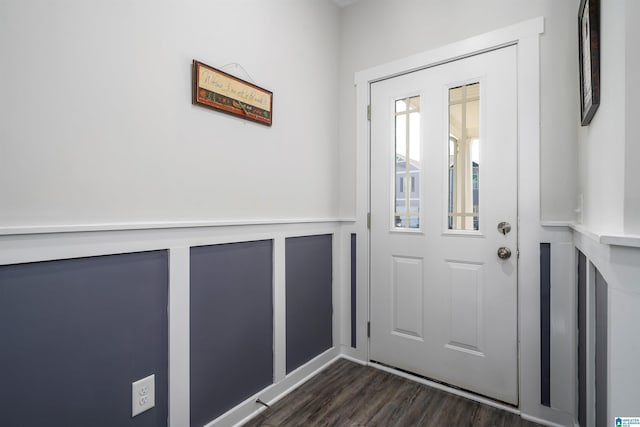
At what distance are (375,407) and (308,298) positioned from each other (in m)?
0.70

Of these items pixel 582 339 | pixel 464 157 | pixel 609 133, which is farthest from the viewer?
pixel 464 157

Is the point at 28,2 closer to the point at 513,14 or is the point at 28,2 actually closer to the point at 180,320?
the point at 180,320

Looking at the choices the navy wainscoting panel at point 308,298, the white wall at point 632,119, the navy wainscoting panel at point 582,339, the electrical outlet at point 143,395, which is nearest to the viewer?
the white wall at point 632,119

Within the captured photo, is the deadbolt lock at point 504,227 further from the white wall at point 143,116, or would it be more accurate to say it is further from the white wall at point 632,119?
the white wall at point 143,116

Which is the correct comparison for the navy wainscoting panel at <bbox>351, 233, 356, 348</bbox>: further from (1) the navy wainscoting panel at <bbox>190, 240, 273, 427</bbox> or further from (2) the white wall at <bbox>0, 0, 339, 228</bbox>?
(1) the navy wainscoting panel at <bbox>190, 240, 273, 427</bbox>

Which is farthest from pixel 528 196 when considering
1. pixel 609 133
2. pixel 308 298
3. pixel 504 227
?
pixel 308 298

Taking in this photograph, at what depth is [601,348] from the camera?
1094mm

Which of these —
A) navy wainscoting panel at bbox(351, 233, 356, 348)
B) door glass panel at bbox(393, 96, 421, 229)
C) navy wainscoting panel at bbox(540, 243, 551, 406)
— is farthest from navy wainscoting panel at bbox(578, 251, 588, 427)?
navy wainscoting panel at bbox(351, 233, 356, 348)

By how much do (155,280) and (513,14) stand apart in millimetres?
2156

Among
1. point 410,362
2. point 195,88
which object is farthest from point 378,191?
point 195,88

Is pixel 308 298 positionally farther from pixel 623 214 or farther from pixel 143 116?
pixel 623 214

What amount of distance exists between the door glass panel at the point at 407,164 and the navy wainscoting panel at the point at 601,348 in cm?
102

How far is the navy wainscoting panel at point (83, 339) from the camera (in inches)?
39.1

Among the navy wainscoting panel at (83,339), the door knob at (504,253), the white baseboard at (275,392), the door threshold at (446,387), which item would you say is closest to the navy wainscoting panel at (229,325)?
the white baseboard at (275,392)
